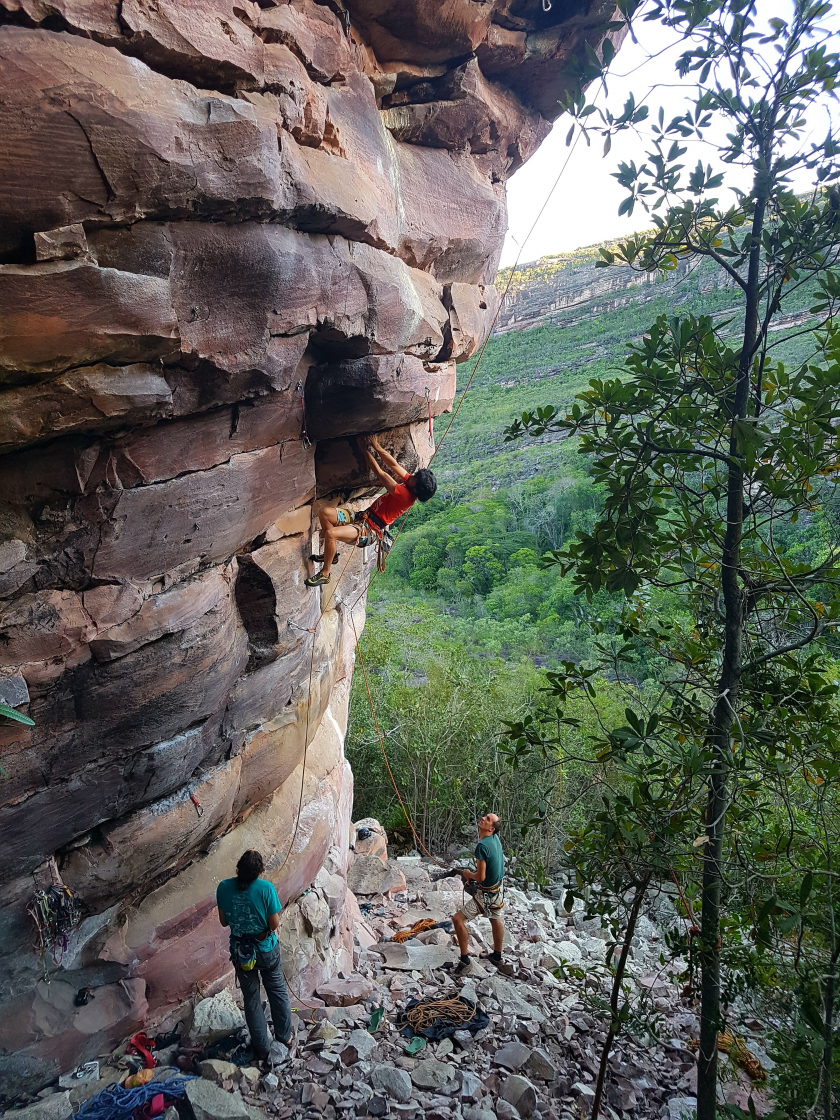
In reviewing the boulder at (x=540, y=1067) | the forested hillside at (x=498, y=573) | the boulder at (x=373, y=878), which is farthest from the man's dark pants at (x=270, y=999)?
the boulder at (x=373, y=878)

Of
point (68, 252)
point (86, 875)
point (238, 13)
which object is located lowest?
point (86, 875)

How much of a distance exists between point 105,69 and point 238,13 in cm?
92

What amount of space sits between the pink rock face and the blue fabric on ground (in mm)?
375

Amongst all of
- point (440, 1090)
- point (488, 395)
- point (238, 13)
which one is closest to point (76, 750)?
point (440, 1090)

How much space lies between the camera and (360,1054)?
4.54 m

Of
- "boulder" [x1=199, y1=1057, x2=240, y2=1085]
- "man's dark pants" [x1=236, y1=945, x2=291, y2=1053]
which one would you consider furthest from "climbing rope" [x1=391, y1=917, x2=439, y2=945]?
"boulder" [x1=199, y1=1057, x2=240, y2=1085]

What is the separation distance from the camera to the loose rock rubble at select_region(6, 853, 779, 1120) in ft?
13.5

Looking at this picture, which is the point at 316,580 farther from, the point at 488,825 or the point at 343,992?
the point at 343,992

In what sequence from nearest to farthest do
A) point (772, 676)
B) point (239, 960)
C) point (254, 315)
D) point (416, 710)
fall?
point (772, 676) → point (254, 315) → point (239, 960) → point (416, 710)

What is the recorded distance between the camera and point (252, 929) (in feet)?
14.1

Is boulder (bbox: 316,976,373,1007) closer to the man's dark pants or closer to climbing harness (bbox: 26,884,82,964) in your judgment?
the man's dark pants

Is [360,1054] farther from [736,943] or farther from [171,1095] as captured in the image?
[736,943]

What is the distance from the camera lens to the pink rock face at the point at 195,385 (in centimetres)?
293

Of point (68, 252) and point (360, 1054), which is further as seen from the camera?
point (360, 1054)
